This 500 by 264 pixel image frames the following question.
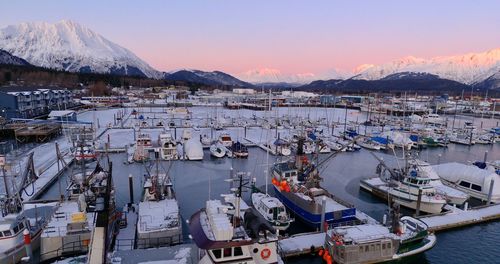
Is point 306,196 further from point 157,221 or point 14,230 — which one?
point 14,230

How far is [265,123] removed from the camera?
64.0 m

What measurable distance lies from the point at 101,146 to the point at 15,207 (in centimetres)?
2516

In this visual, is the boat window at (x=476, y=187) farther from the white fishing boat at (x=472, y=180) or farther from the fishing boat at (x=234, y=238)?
the fishing boat at (x=234, y=238)

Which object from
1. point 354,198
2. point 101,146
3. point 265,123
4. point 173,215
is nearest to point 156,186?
point 173,215

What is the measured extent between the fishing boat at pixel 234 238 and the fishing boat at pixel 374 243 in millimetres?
5703

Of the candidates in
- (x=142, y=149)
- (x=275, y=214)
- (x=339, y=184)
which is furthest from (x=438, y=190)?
(x=142, y=149)

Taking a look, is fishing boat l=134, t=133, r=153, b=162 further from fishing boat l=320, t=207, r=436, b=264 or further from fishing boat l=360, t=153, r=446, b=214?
fishing boat l=360, t=153, r=446, b=214

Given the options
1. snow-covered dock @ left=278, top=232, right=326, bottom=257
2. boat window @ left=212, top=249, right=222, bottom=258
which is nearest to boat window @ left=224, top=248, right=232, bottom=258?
boat window @ left=212, top=249, right=222, bottom=258

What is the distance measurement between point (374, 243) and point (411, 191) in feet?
32.5

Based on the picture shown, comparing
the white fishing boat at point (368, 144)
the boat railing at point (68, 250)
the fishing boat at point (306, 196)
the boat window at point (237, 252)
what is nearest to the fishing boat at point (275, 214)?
the fishing boat at point (306, 196)

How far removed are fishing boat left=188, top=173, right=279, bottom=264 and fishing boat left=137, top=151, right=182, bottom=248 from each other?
5.27m

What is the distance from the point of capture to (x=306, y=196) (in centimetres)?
2139

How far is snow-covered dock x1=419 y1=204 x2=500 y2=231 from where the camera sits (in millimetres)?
20984

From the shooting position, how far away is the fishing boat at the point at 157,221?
16266mm
